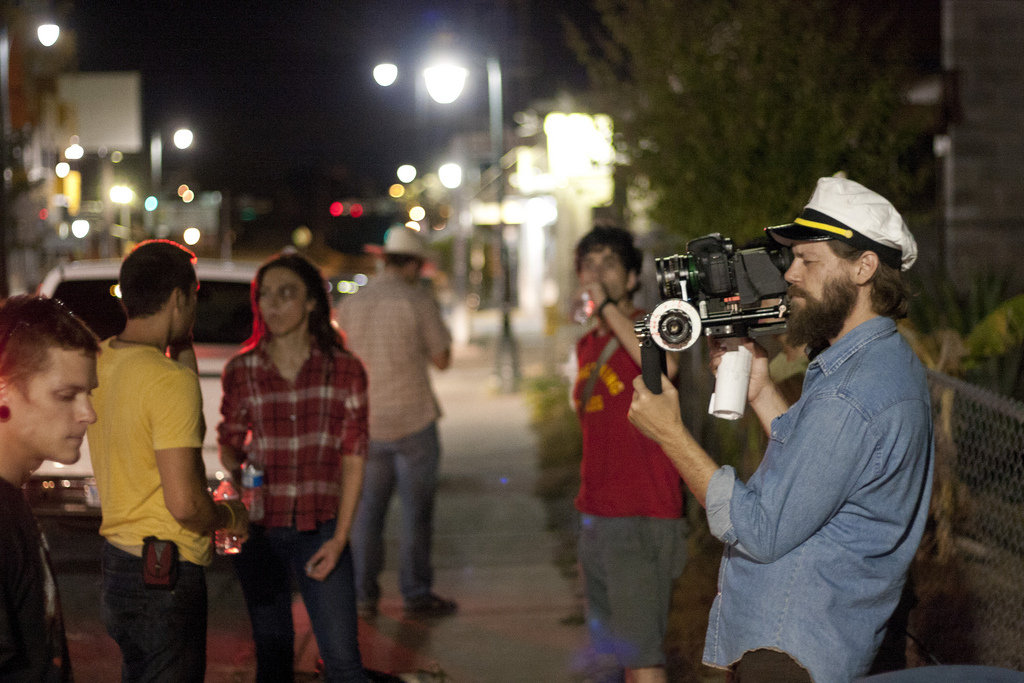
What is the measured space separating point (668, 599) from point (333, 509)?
131 centimetres

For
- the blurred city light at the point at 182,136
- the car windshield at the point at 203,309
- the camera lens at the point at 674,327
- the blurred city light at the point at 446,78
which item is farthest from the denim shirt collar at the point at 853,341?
the blurred city light at the point at 182,136

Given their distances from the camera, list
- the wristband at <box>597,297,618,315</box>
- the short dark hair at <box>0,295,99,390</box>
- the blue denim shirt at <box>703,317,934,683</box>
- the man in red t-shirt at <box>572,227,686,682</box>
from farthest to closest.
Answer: the wristband at <box>597,297,618,315</box> → the man in red t-shirt at <box>572,227,686,682</box> → the blue denim shirt at <box>703,317,934,683</box> → the short dark hair at <box>0,295,99,390</box>

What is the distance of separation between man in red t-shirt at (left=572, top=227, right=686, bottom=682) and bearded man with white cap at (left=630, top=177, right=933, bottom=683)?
53.7 inches

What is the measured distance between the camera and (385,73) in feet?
62.0

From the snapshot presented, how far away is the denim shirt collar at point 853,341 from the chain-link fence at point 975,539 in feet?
4.44

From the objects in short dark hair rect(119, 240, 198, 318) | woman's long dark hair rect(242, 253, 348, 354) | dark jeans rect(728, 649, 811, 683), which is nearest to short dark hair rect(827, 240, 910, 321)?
dark jeans rect(728, 649, 811, 683)

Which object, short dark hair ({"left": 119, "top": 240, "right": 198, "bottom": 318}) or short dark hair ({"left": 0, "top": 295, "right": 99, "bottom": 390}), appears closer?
short dark hair ({"left": 0, "top": 295, "right": 99, "bottom": 390})

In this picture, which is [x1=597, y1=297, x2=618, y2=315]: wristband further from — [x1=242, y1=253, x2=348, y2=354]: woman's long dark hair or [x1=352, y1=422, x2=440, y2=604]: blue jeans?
[x1=352, y1=422, x2=440, y2=604]: blue jeans

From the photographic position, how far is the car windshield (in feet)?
23.7

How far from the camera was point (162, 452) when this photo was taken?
3.09m

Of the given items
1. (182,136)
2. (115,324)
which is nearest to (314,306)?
(115,324)

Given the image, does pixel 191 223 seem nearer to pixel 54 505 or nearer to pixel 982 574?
pixel 54 505

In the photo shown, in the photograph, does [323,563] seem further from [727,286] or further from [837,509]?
[837,509]

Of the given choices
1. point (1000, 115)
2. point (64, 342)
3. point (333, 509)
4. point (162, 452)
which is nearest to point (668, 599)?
point (333, 509)
